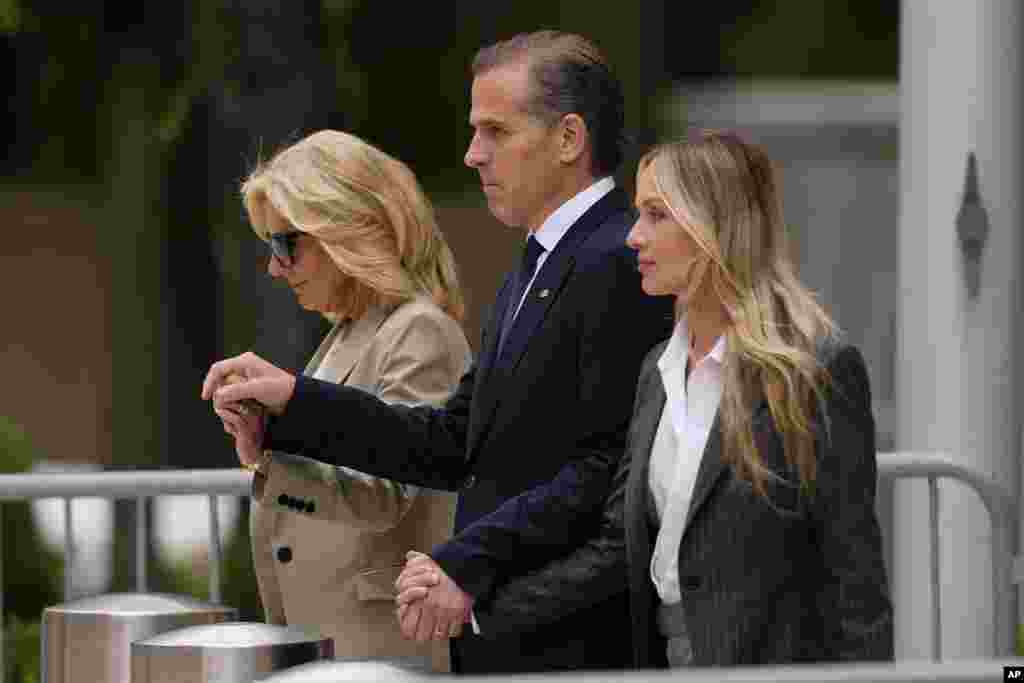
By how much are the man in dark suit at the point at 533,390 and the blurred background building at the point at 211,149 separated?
449 cm

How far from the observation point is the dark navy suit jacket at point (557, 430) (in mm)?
4395

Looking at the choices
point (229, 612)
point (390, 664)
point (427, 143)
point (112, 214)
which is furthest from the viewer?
point (112, 214)

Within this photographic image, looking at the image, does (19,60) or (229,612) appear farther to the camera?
(19,60)

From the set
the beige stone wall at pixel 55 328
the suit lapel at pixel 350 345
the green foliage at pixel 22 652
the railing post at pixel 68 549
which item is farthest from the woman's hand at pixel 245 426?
the beige stone wall at pixel 55 328

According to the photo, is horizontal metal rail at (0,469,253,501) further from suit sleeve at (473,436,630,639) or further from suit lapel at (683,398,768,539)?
suit lapel at (683,398,768,539)

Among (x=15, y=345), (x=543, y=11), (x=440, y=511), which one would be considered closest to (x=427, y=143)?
(x=543, y=11)

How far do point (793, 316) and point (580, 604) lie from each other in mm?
717

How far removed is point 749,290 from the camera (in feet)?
13.3

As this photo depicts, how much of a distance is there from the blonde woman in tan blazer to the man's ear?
1.79 ft

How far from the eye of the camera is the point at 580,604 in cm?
437

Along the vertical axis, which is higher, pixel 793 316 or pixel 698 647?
pixel 793 316

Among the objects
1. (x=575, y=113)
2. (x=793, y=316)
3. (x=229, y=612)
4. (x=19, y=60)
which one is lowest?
(x=229, y=612)

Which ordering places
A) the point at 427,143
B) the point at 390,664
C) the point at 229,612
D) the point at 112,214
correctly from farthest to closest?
the point at 112,214, the point at 427,143, the point at 229,612, the point at 390,664

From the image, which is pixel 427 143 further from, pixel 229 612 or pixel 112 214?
pixel 229 612
